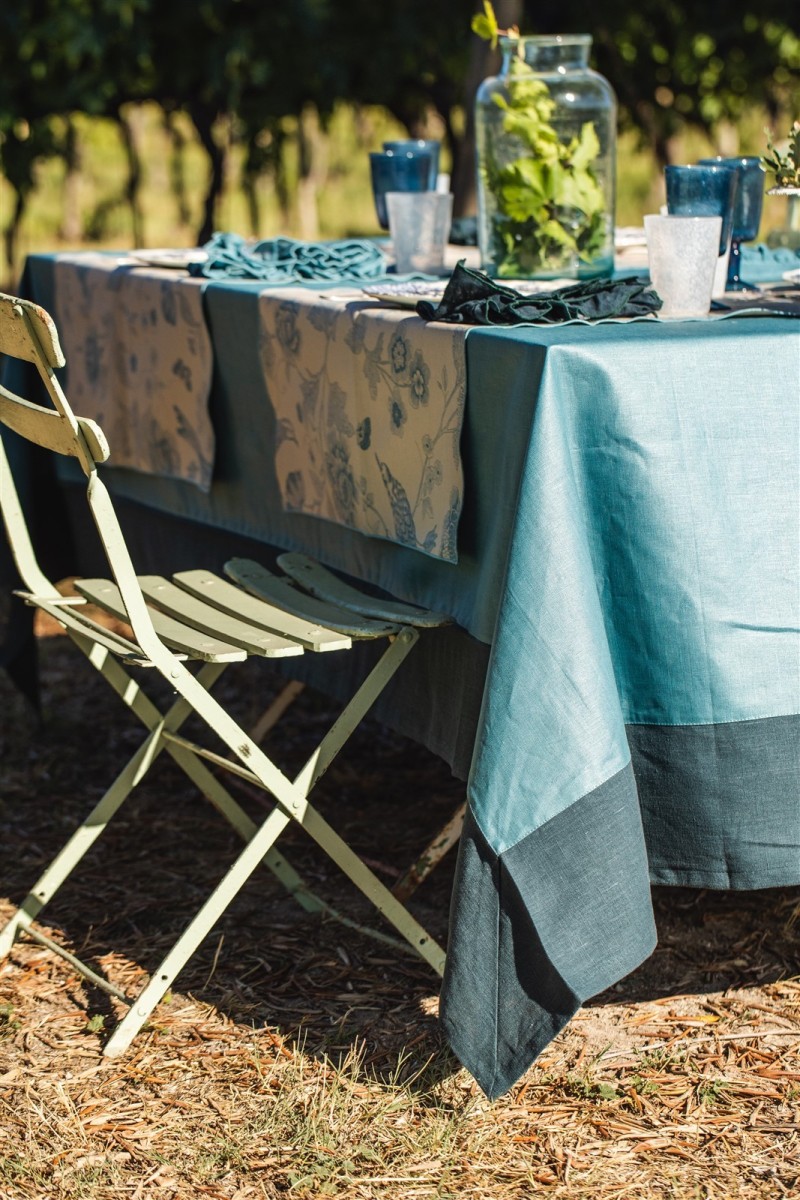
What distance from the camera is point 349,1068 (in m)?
2.30

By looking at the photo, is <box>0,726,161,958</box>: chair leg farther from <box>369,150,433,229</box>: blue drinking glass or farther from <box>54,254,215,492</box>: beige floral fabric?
<box>369,150,433,229</box>: blue drinking glass

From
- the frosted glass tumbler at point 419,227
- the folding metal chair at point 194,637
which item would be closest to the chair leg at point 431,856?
the folding metal chair at point 194,637

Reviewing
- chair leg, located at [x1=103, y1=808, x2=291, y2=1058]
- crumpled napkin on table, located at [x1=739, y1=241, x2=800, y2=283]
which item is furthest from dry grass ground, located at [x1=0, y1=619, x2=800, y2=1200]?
crumpled napkin on table, located at [x1=739, y1=241, x2=800, y2=283]

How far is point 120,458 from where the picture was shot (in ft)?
11.0

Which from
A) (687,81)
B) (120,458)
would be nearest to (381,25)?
(687,81)

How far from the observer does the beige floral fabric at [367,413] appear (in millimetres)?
2260

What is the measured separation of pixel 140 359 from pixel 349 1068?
5.34 feet

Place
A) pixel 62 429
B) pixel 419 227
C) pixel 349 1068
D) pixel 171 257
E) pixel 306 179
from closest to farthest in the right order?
pixel 62 429 < pixel 349 1068 < pixel 419 227 < pixel 171 257 < pixel 306 179

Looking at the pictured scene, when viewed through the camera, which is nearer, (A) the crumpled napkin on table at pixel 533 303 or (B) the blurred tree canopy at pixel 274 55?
(A) the crumpled napkin on table at pixel 533 303

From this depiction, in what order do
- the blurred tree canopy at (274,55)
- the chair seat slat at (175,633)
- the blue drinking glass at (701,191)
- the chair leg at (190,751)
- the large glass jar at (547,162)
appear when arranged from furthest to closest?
the blurred tree canopy at (274,55) → the large glass jar at (547,162) → the chair leg at (190,751) → the blue drinking glass at (701,191) → the chair seat slat at (175,633)

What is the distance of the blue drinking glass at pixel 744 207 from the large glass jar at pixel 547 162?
224mm

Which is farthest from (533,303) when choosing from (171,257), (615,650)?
(171,257)

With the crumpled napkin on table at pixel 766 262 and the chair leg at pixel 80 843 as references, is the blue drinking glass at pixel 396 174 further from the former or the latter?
the chair leg at pixel 80 843

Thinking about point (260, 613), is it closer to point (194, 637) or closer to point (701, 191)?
point (194, 637)
